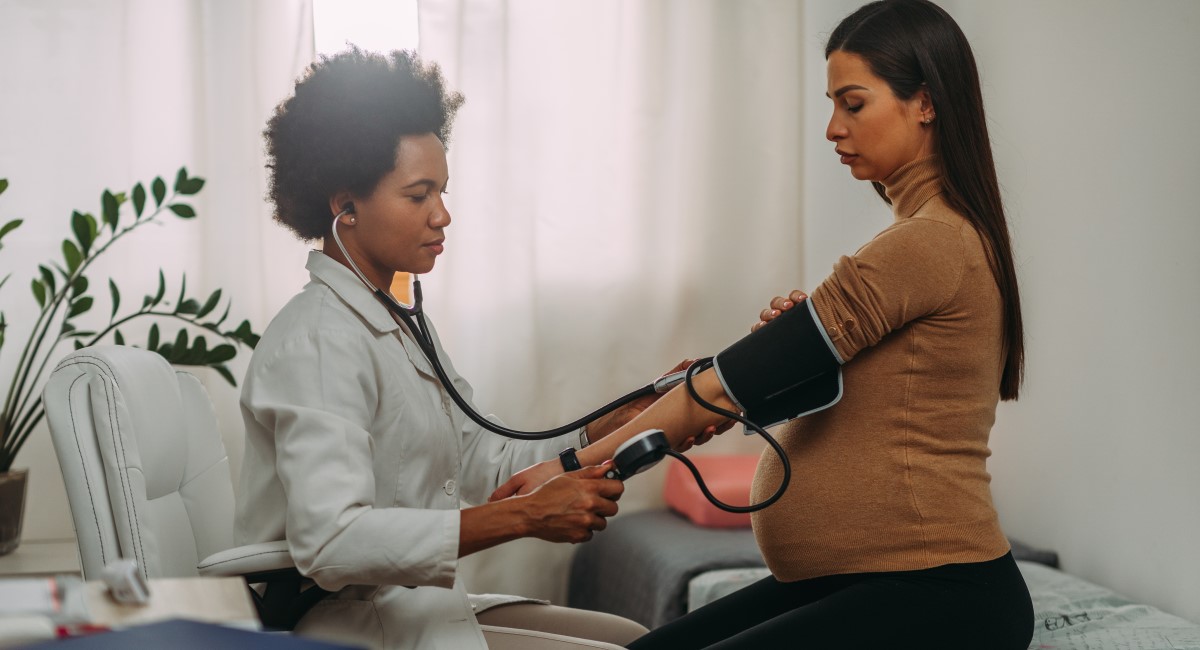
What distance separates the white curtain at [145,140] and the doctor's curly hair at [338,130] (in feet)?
4.26

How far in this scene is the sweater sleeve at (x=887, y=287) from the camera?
1193mm

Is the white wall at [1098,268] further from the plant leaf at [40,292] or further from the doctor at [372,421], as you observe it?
the doctor at [372,421]

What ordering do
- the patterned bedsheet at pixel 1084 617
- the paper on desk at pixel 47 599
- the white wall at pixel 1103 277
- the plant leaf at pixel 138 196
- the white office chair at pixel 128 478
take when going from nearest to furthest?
the paper on desk at pixel 47 599, the white office chair at pixel 128 478, the patterned bedsheet at pixel 1084 617, the white wall at pixel 1103 277, the plant leaf at pixel 138 196

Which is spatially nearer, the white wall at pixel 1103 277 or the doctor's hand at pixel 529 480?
the doctor's hand at pixel 529 480

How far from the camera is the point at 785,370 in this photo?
4.03 ft

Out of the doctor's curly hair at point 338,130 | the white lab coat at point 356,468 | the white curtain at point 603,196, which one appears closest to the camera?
the white lab coat at point 356,468

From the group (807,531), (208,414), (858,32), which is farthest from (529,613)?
(858,32)

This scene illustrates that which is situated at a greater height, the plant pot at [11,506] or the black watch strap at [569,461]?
the black watch strap at [569,461]

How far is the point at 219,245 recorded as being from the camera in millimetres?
2650

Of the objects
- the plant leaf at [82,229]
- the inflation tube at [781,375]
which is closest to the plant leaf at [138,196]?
the plant leaf at [82,229]

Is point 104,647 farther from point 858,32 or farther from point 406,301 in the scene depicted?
point 406,301

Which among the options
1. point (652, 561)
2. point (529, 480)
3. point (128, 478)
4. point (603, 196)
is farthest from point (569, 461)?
point (603, 196)

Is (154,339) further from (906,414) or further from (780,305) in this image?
(906,414)

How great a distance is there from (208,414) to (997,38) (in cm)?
196
